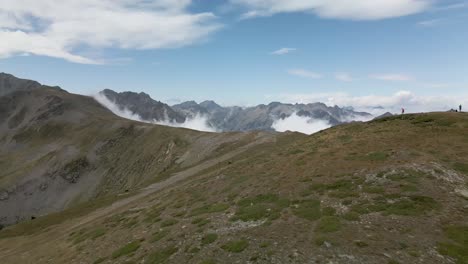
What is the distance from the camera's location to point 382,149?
48938mm

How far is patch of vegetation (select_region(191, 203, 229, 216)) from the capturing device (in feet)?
130

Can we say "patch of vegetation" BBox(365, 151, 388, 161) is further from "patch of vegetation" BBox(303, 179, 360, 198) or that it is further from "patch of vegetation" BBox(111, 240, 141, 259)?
"patch of vegetation" BBox(111, 240, 141, 259)

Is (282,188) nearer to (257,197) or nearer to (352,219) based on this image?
(257,197)

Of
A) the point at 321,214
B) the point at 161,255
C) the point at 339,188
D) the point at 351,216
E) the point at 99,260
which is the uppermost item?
the point at 339,188

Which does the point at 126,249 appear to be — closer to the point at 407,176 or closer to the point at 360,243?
the point at 360,243

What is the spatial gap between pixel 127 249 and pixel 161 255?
6030 millimetres

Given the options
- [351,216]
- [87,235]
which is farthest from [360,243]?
[87,235]

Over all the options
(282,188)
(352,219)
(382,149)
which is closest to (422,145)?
(382,149)

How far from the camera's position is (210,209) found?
1598 inches

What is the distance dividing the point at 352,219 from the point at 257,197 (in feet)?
42.0

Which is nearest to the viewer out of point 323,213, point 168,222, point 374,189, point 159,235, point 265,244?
point 265,244

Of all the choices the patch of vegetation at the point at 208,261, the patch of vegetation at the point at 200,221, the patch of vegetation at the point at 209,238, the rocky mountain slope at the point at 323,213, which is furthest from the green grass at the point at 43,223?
the patch of vegetation at the point at 208,261

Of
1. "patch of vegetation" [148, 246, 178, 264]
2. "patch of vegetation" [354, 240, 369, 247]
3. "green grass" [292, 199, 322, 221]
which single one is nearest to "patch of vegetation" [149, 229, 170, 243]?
"patch of vegetation" [148, 246, 178, 264]

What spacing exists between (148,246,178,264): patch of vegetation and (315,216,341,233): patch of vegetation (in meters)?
12.3
